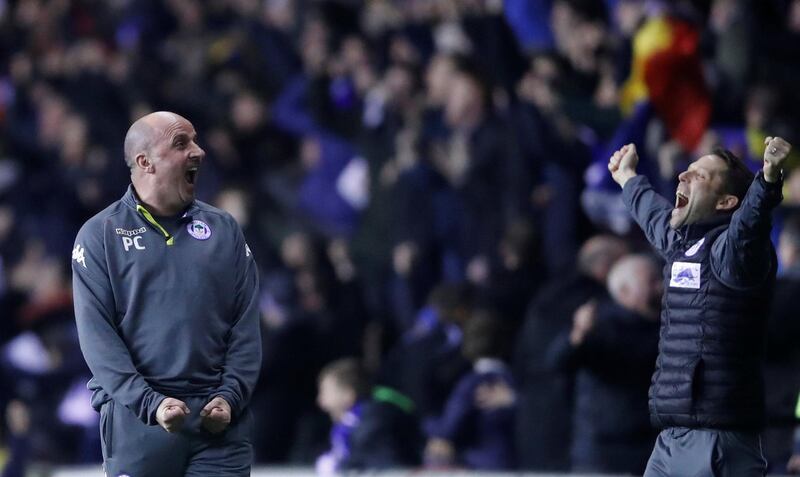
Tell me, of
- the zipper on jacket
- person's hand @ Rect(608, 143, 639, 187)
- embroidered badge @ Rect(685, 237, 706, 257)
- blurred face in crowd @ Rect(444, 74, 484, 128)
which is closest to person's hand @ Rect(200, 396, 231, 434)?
the zipper on jacket

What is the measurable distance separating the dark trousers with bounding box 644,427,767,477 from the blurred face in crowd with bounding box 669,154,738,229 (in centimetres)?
70

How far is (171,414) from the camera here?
4008 millimetres

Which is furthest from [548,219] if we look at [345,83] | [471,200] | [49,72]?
[49,72]

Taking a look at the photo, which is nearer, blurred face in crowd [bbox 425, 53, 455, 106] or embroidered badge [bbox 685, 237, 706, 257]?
embroidered badge [bbox 685, 237, 706, 257]

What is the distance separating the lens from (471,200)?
27.7 ft

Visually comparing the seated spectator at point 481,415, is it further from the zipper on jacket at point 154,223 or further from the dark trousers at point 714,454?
the zipper on jacket at point 154,223

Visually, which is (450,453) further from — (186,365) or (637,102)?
(186,365)

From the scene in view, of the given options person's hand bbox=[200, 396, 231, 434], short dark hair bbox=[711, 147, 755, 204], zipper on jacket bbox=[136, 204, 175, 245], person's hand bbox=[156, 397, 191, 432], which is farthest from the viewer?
short dark hair bbox=[711, 147, 755, 204]

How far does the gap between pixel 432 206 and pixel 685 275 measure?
14.1ft

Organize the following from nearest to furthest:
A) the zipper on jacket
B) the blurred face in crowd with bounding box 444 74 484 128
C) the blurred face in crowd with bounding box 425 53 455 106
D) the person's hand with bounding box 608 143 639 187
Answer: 1. the zipper on jacket
2. the person's hand with bounding box 608 143 639 187
3. the blurred face in crowd with bounding box 444 74 484 128
4. the blurred face in crowd with bounding box 425 53 455 106

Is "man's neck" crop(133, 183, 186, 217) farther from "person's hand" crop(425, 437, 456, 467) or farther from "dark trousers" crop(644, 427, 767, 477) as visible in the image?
"person's hand" crop(425, 437, 456, 467)

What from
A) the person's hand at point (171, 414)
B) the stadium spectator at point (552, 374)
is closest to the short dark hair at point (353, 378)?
the stadium spectator at point (552, 374)

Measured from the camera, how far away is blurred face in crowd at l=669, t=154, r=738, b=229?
4492 millimetres

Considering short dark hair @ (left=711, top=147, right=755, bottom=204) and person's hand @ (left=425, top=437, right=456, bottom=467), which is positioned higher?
short dark hair @ (left=711, top=147, right=755, bottom=204)
